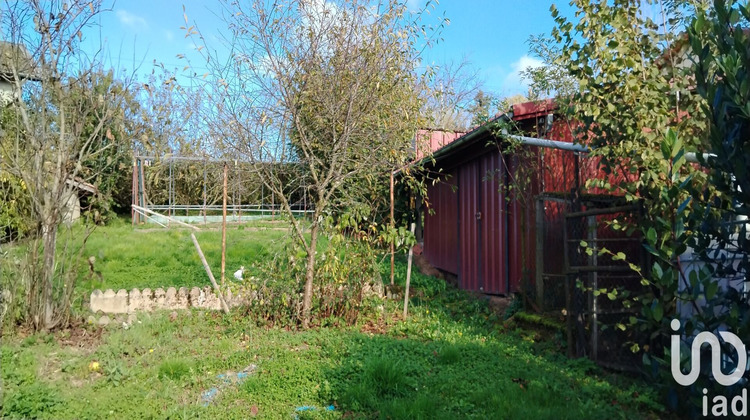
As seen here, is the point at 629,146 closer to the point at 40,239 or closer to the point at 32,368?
the point at 32,368

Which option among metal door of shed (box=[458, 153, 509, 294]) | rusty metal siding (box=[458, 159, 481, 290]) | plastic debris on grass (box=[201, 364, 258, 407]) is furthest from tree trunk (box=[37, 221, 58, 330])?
rusty metal siding (box=[458, 159, 481, 290])

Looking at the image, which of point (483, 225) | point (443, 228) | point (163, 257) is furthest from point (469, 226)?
point (163, 257)

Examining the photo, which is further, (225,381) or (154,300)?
(154,300)

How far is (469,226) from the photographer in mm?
9008

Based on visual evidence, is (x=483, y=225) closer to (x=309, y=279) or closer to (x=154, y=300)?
(x=309, y=279)

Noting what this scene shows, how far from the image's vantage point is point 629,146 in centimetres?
434

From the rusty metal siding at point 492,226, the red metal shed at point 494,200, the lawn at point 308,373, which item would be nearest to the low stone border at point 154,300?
the lawn at point 308,373

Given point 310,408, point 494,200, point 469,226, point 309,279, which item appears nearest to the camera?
point 310,408

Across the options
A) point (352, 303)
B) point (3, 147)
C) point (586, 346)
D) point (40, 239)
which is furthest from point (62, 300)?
point (586, 346)

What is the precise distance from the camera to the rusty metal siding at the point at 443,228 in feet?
32.4

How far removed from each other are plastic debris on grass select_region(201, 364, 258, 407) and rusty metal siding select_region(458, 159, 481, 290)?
190 inches

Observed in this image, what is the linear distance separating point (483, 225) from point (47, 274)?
20.4ft

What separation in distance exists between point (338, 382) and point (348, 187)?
3.16 m

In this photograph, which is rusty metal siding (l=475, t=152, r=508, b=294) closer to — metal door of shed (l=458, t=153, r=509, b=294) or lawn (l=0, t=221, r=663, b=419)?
metal door of shed (l=458, t=153, r=509, b=294)
